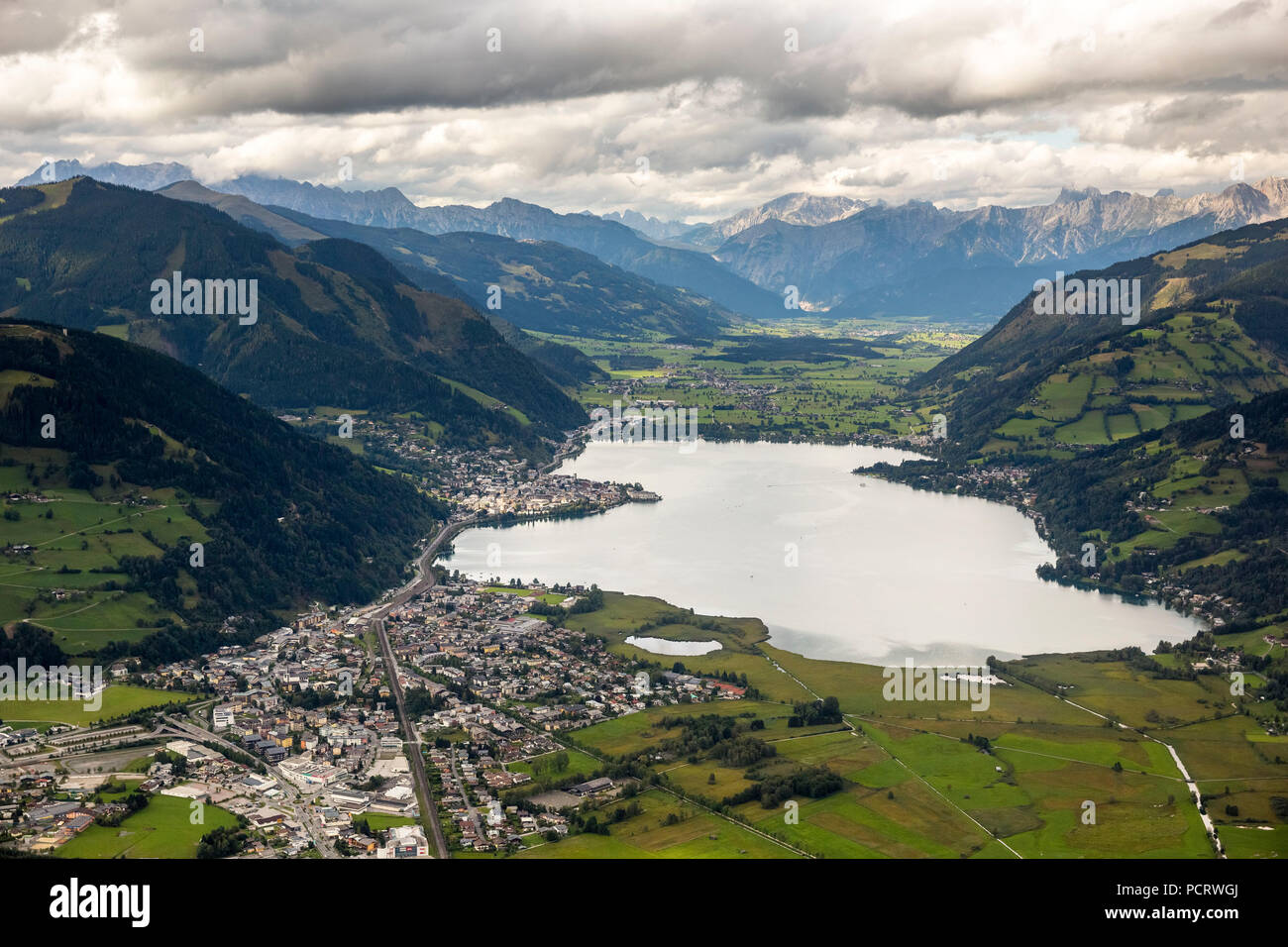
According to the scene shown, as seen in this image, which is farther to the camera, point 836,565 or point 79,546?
point 836,565

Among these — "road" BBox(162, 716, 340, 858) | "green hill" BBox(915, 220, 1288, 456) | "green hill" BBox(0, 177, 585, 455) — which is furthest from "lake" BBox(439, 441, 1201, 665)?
"road" BBox(162, 716, 340, 858)

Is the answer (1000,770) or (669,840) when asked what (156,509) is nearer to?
(669,840)

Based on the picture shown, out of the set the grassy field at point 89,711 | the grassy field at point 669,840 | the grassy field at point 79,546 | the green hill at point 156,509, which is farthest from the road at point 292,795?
the grassy field at point 79,546

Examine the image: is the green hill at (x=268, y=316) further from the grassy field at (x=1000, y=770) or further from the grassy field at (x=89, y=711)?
the grassy field at (x=1000, y=770)

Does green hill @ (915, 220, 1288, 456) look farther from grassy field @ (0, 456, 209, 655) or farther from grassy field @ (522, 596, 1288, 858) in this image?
grassy field @ (0, 456, 209, 655)

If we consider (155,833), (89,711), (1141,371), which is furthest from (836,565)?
(1141,371)

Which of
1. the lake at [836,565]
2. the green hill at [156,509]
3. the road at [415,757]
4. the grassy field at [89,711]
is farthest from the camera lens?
the lake at [836,565]

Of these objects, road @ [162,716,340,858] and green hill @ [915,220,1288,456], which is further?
green hill @ [915,220,1288,456]

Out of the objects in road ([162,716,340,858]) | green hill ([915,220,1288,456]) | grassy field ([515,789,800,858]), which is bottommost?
grassy field ([515,789,800,858])
